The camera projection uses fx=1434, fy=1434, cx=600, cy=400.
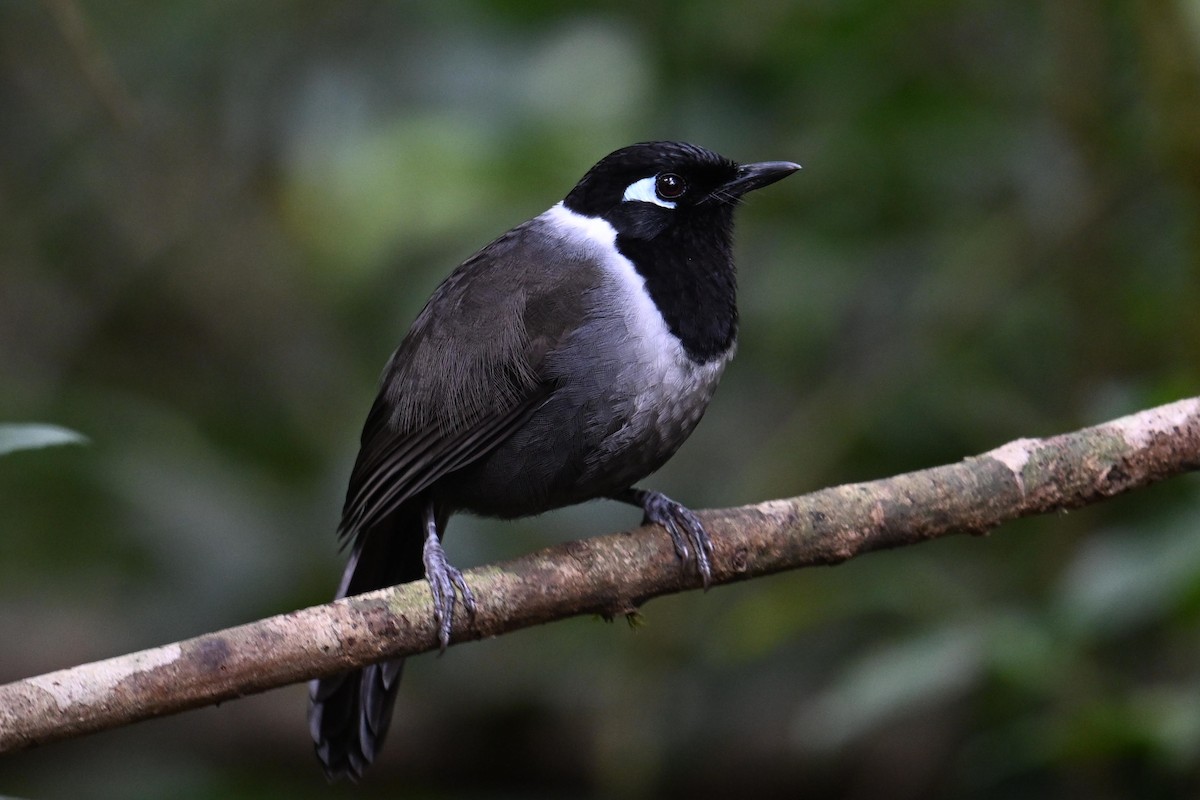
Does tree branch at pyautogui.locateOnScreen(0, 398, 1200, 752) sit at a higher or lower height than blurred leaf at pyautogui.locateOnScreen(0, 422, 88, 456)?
lower

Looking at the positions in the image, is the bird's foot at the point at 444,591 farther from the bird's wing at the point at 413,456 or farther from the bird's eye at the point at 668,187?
the bird's eye at the point at 668,187

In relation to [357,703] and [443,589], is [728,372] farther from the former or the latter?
[443,589]

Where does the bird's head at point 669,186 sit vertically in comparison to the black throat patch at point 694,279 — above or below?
above

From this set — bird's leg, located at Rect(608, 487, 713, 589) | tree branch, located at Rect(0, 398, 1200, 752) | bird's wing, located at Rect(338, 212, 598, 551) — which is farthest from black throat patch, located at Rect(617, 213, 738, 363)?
tree branch, located at Rect(0, 398, 1200, 752)

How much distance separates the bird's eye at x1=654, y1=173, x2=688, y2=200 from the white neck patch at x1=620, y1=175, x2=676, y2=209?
11 mm

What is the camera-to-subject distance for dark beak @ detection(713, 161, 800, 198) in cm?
384

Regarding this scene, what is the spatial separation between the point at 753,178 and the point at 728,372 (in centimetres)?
162

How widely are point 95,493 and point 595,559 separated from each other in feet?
8.96

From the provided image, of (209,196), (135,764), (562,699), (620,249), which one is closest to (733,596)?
(562,699)

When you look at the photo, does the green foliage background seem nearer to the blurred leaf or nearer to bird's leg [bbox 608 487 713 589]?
bird's leg [bbox 608 487 713 589]

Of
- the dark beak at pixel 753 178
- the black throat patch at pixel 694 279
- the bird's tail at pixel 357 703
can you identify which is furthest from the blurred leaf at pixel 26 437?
the dark beak at pixel 753 178

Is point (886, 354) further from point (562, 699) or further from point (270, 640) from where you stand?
point (270, 640)

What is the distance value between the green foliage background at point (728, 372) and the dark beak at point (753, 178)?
0.74m

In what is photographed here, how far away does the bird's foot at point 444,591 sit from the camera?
9.55 ft
